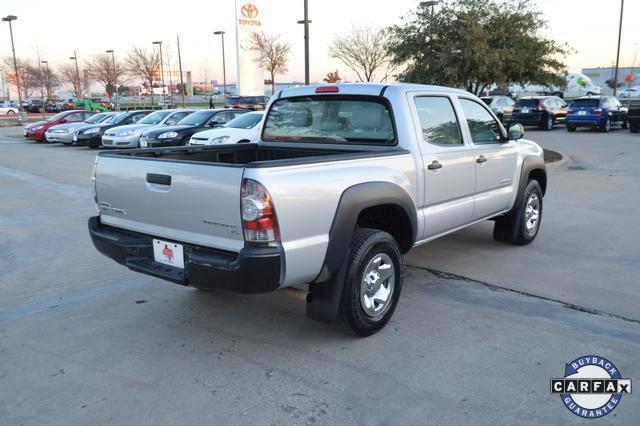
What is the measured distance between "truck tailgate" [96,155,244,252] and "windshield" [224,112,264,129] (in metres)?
10.4

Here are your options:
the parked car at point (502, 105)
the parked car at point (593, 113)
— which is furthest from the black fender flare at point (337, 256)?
the parked car at point (502, 105)

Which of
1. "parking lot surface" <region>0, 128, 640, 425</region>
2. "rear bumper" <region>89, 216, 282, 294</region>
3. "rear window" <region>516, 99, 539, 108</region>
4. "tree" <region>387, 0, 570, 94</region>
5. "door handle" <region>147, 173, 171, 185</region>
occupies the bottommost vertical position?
"parking lot surface" <region>0, 128, 640, 425</region>

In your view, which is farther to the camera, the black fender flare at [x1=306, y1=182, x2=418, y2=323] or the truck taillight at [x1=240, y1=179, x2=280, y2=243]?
the black fender flare at [x1=306, y1=182, x2=418, y2=323]

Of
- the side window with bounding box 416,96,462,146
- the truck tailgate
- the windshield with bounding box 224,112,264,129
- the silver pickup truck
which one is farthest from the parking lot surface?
the windshield with bounding box 224,112,264,129

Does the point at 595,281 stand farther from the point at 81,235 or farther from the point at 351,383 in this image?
the point at 81,235

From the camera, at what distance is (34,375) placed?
3.49 meters

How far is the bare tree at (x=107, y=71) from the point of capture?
198 ft

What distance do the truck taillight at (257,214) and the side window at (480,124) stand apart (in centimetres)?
288

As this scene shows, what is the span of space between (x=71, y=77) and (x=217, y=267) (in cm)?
7850

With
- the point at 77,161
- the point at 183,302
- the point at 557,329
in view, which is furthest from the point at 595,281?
the point at 77,161

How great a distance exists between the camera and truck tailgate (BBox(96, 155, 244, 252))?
10.5ft

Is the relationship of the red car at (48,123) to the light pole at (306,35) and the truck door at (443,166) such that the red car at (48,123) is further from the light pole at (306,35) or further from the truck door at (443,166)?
Result: the truck door at (443,166)

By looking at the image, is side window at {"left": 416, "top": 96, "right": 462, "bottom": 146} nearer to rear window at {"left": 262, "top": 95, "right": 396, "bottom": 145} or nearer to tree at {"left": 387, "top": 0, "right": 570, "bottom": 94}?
rear window at {"left": 262, "top": 95, "right": 396, "bottom": 145}

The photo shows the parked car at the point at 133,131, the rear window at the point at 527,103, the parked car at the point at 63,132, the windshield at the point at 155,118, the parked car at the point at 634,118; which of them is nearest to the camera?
the parked car at the point at 133,131
